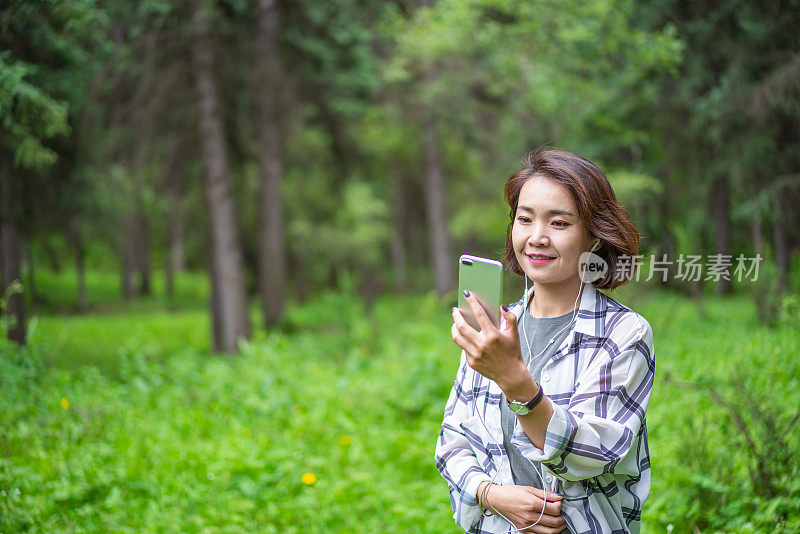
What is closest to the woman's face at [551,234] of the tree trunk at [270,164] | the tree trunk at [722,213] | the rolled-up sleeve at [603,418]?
the rolled-up sleeve at [603,418]

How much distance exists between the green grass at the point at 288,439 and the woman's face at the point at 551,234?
2.07m

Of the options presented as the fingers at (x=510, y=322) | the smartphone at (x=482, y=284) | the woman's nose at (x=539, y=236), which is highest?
the woman's nose at (x=539, y=236)

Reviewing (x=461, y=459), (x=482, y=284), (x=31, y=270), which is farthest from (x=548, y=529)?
(x=31, y=270)

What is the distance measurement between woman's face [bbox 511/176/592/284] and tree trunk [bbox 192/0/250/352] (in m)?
9.17

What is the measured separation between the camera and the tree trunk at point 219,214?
983 centimetres

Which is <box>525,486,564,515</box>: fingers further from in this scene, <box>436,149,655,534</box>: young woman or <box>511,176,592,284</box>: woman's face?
<box>511,176,592,284</box>: woman's face

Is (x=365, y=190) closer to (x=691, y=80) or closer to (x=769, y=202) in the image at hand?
(x=691, y=80)

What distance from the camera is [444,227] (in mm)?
16734

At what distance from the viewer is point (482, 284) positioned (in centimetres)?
173

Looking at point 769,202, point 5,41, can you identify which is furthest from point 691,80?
point 5,41

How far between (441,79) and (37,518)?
38.3 ft

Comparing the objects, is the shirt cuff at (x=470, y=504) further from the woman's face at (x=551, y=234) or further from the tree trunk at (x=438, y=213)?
the tree trunk at (x=438, y=213)

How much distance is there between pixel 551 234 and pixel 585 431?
0.59 m

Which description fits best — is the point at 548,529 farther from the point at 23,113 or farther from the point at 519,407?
the point at 23,113
